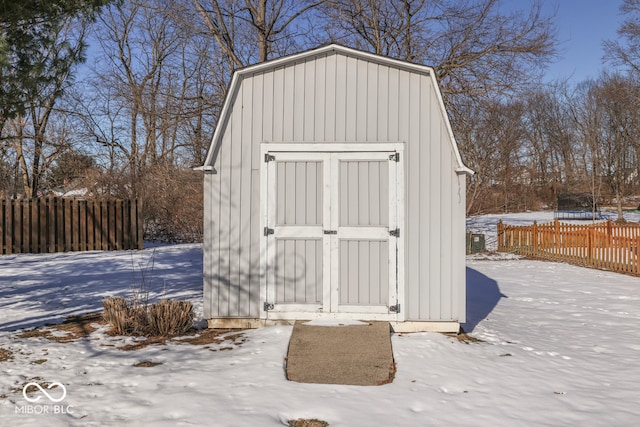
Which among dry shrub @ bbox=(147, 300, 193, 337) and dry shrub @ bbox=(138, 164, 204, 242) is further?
dry shrub @ bbox=(138, 164, 204, 242)

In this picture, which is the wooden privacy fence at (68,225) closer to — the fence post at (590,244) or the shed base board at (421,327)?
the shed base board at (421,327)

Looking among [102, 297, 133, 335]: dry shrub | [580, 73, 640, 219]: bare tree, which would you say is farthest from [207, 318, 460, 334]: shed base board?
[580, 73, 640, 219]: bare tree

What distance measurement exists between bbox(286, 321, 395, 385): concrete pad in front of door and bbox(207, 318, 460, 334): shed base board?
0.72ft

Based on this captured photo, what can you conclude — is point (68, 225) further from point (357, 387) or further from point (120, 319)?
point (357, 387)

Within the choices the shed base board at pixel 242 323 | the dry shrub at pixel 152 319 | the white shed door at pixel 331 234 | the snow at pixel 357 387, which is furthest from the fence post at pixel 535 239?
the dry shrub at pixel 152 319

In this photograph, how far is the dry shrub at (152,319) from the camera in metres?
5.78

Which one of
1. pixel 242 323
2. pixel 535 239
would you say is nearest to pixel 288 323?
pixel 242 323

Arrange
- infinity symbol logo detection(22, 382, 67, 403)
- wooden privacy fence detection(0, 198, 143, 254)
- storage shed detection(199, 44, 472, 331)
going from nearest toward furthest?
infinity symbol logo detection(22, 382, 67, 403), storage shed detection(199, 44, 472, 331), wooden privacy fence detection(0, 198, 143, 254)

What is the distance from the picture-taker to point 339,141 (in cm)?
598

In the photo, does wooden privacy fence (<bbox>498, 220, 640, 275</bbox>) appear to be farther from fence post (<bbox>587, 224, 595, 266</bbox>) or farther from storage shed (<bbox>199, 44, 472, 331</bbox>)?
storage shed (<bbox>199, 44, 472, 331</bbox>)

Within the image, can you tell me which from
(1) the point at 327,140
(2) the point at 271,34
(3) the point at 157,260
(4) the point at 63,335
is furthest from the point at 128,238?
(1) the point at 327,140

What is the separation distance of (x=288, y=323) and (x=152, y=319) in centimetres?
155

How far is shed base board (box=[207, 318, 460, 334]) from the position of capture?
230 inches

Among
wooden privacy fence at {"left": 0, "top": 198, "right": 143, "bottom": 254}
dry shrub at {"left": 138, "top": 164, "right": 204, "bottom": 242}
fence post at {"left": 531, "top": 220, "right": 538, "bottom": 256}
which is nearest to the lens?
wooden privacy fence at {"left": 0, "top": 198, "right": 143, "bottom": 254}
